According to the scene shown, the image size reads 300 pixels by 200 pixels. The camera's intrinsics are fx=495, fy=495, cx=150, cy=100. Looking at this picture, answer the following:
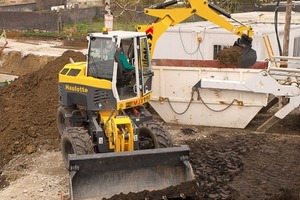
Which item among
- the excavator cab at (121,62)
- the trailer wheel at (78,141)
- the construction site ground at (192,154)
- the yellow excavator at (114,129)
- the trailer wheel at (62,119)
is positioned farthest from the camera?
the trailer wheel at (62,119)

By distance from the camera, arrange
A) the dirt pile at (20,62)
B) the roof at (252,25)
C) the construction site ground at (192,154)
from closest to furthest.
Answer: the construction site ground at (192,154), the roof at (252,25), the dirt pile at (20,62)

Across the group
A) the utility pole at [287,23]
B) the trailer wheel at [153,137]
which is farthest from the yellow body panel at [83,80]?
the utility pole at [287,23]

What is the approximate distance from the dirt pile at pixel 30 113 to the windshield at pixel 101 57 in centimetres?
242

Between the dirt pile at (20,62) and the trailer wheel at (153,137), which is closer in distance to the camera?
the trailer wheel at (153,137)

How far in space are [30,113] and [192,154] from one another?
13.1 feet

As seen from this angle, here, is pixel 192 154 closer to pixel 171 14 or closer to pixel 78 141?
pixel 78 141

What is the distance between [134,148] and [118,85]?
3.60 ft

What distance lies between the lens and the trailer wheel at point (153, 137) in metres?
8.18

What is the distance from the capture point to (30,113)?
447 inches

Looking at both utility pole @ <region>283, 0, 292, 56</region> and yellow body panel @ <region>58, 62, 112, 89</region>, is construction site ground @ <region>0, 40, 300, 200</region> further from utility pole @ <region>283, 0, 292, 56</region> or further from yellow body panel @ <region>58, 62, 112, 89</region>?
utility pole @ <region>283, 0, 292, 56</region>

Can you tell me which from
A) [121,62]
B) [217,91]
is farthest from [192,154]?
[121,62]

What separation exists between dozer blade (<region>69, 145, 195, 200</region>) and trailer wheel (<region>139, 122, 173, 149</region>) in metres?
0.59

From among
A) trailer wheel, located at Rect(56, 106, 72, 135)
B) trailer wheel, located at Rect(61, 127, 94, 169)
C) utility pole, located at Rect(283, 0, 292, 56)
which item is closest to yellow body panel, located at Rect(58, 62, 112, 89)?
trailer wheel, located at Rect(56, 106, 72, 135)

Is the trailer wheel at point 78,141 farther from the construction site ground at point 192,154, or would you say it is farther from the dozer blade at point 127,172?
the construction site ground at point 192,154
